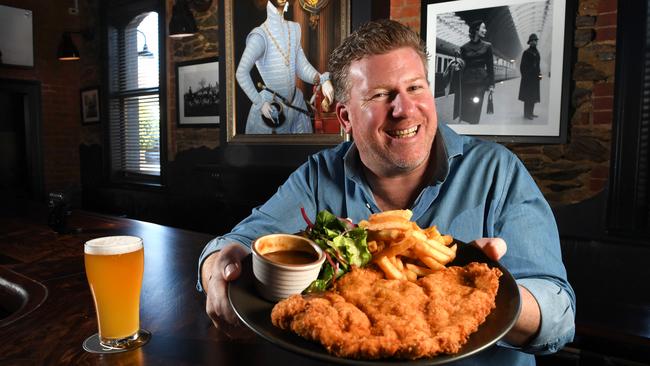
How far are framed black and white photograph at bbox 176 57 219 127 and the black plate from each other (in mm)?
4383

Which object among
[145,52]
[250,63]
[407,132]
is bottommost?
[407,132]

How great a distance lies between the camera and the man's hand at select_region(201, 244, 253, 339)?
109 centimetres

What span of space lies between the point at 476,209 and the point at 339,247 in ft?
2.13

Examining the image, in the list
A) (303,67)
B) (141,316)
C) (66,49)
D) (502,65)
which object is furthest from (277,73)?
(141,316)

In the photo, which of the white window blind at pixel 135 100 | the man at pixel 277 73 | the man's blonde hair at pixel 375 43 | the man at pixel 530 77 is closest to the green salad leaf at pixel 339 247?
the man's blonde hair at pixel 375 43

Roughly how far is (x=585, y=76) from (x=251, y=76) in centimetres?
297

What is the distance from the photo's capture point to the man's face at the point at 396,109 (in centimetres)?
160

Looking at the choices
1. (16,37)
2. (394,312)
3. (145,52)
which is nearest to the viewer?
(394,312)

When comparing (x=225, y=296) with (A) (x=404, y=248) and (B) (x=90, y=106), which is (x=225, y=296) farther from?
(B) (x=90, y=106)

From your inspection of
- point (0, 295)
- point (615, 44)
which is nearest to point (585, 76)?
point (615, 44)

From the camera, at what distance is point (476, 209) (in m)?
1.56

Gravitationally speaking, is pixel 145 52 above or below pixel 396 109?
above

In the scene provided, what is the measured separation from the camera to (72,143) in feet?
23.3

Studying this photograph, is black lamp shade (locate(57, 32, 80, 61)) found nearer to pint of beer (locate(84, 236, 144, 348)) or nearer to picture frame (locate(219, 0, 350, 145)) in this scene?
picture frame (locate(219, 0, 350, 145))
